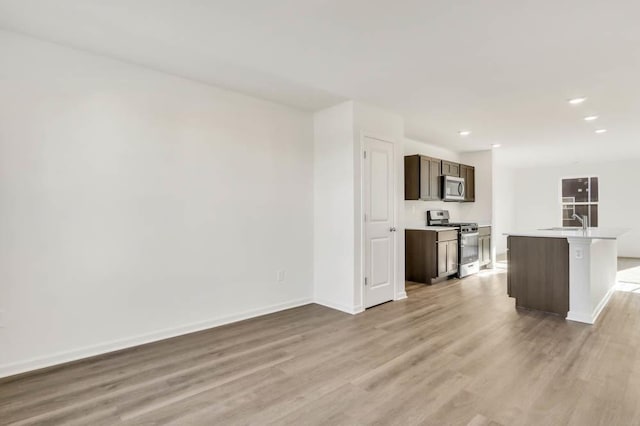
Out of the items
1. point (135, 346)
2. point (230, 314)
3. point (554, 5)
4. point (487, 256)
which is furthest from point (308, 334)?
point (487, 256)

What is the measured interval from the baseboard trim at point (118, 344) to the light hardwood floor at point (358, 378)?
0.32 feet

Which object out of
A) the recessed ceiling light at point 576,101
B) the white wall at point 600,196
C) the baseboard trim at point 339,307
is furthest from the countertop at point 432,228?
the white wall at point 600,196

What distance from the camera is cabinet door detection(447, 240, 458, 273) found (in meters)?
5.86

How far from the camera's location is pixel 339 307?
4.17 meters

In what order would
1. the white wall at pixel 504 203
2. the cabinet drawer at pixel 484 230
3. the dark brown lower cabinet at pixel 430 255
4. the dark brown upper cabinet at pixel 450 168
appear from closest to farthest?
1. the dark brown lower cabinet at pixel 430 255
2. the dark brown upper cabinet at pixel 450 168
3. the cabinet drawer at pixel 484 230
4. the white wall at pixel 504 203

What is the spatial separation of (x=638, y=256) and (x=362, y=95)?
29.2ft

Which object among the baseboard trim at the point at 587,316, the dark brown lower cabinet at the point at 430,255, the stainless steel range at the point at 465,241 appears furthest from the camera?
the stainless steel range at the point at 465,241

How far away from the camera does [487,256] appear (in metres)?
6.99

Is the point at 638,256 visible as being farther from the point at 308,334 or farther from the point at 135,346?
the point at 135,346

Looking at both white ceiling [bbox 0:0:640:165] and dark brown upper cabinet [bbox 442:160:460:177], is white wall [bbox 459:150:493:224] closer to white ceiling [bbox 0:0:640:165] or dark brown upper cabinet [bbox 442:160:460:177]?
dark brown upper cabinet [bbox 442:160:460:177]

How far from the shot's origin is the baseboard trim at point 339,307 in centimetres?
402

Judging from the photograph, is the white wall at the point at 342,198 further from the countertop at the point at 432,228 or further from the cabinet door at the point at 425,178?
the cabinet door at the point at 425,178

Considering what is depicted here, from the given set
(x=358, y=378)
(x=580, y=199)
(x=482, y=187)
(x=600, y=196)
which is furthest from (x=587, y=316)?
(x=580, y=199)

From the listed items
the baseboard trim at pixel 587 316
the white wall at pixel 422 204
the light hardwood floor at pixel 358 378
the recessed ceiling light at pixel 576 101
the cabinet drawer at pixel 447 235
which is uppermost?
the recessed ceiling light at pixel 576 101
